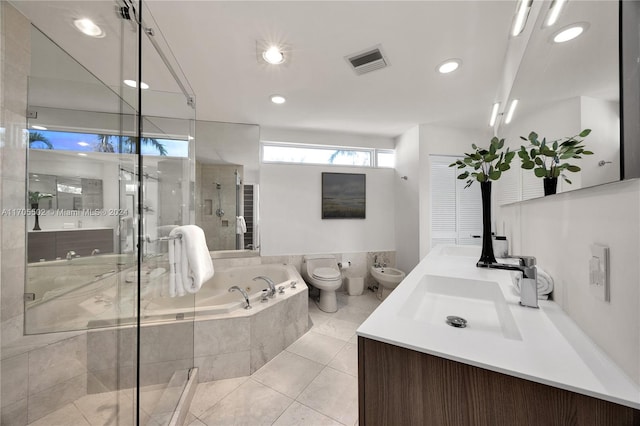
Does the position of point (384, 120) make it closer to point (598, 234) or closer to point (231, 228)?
point (231, 228)

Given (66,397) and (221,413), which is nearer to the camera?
(66,397)

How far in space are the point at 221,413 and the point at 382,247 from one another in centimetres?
288

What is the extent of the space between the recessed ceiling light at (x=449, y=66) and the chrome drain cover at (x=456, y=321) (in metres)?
1.98

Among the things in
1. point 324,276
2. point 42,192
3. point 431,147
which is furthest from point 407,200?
point 42,192

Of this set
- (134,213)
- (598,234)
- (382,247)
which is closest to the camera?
(598,234)

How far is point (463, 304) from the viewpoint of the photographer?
1.05 m

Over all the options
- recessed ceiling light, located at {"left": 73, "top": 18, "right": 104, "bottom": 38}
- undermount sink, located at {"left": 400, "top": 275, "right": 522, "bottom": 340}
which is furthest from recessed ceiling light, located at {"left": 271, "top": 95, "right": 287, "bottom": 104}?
undermount sink, located at {"left": 400, "top": 275, "right": 522, "bottom": 340}

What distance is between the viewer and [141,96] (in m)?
1.38

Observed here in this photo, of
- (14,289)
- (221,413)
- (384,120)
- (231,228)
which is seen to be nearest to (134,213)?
(14,289)

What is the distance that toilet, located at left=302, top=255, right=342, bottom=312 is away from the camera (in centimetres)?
282

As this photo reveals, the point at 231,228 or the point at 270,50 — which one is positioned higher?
the point at 270,50

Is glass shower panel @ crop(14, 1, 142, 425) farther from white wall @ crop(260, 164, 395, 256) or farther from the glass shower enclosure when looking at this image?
white wall @ crop(260, 164, 395, 256)

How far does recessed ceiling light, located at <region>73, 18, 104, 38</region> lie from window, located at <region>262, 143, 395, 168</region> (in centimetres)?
209

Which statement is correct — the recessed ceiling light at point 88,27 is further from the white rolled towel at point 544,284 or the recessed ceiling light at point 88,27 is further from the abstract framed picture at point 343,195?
the abstract framed picture at point 343,195
